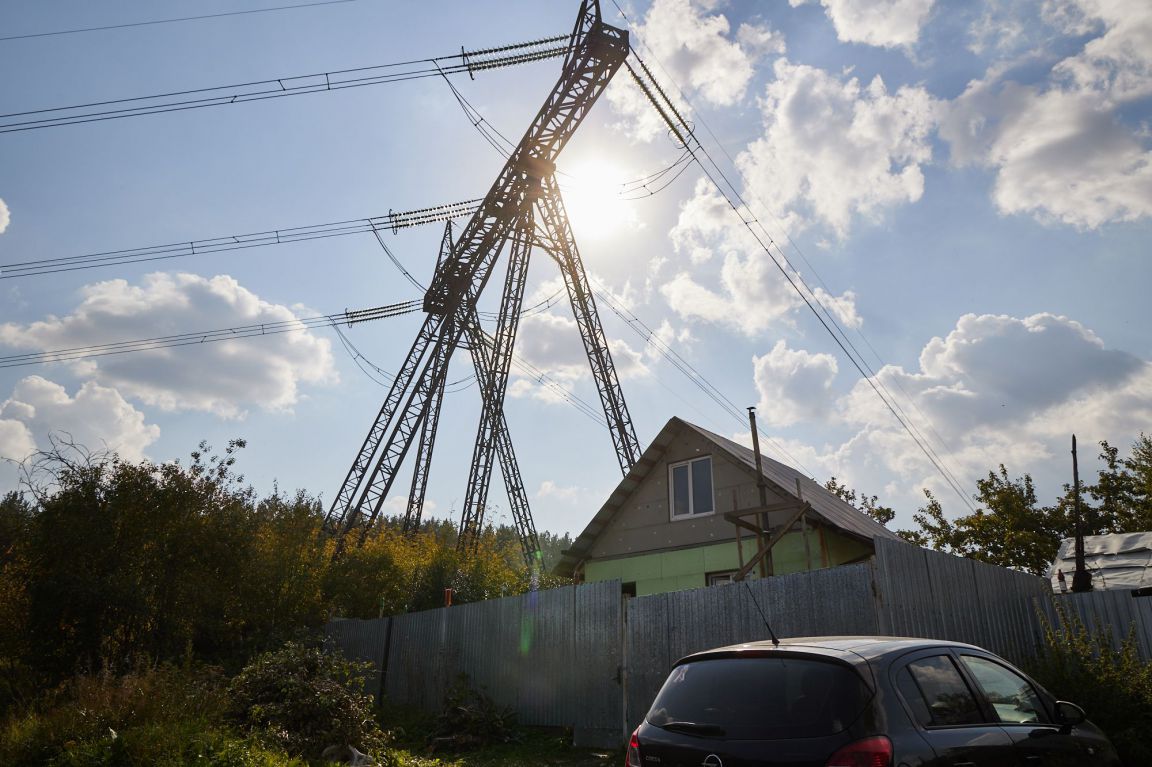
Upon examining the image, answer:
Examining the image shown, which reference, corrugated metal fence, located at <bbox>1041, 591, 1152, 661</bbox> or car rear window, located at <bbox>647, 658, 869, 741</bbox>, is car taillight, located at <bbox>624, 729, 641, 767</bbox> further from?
corrugated metal fence, located at <bbox>1041, 591, 1152, 661</bbox>

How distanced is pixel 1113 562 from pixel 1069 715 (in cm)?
1685

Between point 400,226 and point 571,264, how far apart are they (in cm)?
869

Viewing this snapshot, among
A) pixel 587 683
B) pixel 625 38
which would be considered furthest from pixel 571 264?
pixel 587 683

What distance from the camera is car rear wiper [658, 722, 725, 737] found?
4121mm

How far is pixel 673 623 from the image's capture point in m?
11.1

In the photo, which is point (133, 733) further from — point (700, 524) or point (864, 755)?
point (700, 524)

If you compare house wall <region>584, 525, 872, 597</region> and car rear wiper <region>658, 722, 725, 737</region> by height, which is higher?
house wall <region>584, 525, 872, 597</region>

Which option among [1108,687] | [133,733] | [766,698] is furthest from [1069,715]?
[133,733]

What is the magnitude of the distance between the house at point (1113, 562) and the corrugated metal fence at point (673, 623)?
5155mm

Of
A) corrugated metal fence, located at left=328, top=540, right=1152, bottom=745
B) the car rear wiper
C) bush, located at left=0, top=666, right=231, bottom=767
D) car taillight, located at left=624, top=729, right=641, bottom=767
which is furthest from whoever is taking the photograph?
corrugated metal fence, located at left=328, top=540, right=1152, bottom=745

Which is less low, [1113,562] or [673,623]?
[1113,562]

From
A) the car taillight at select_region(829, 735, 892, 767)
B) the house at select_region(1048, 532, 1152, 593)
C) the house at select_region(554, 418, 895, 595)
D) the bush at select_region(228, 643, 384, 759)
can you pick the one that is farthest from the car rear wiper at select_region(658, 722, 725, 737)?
the house at select_region(1048, 532, 1152, 593)

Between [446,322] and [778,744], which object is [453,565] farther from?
[778,744]

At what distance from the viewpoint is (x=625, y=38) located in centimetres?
2425
